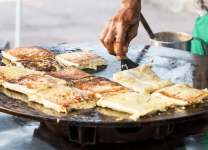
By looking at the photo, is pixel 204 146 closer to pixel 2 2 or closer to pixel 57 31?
pixel 57 31

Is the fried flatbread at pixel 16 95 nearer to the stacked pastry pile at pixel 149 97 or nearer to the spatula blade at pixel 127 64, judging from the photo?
the stacked pastry pile at pixel 149 97

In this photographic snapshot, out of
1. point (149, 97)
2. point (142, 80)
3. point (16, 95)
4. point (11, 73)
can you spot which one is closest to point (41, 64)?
point (11, 73)

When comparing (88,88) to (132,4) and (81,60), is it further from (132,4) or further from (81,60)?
(132,4)

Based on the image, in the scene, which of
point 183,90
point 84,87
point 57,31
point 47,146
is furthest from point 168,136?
point 57,31

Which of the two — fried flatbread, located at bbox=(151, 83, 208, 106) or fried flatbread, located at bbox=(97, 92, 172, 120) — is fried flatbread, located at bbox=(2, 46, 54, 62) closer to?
fried flatbread, located at bbox=(97, 92, 172, 120)

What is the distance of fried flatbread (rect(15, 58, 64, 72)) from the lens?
334cm

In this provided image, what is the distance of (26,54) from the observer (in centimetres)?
379

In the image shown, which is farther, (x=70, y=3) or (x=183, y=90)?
(x=70, y=3)

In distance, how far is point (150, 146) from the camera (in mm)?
2617

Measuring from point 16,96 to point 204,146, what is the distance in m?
1.71

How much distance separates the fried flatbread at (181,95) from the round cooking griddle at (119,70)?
8cm

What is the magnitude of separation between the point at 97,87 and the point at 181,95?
2.48 ft

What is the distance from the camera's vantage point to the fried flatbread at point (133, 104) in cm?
228

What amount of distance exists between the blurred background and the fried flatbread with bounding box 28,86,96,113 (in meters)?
8.27
